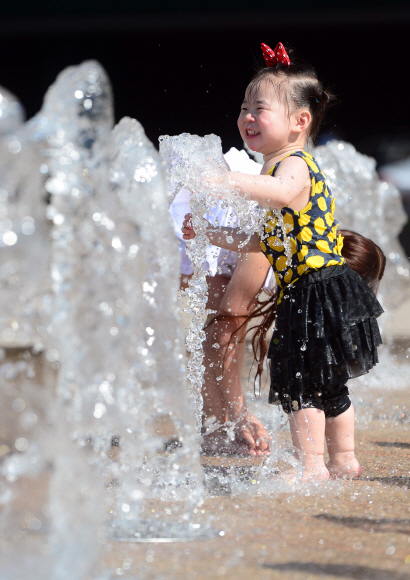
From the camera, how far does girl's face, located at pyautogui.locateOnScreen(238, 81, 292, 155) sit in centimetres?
192

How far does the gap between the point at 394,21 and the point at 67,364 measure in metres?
7.37

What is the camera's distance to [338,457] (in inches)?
68.4

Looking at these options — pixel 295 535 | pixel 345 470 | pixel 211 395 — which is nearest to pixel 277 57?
pixel 211 395

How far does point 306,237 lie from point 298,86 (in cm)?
47

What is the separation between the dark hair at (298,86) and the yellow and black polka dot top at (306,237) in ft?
0.65

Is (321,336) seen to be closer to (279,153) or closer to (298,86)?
(279,153)

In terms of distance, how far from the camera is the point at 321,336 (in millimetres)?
1714

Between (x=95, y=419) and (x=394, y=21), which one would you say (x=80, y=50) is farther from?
(x=95, y=419)

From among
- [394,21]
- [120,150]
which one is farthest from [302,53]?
[120,150]

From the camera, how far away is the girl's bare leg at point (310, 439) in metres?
1.65

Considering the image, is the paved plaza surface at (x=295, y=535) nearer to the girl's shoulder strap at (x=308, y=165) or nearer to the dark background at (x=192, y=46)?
the girl's shoulder strap at (x=308, y=165)

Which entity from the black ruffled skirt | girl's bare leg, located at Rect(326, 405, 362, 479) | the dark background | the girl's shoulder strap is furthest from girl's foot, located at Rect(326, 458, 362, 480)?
the dark background

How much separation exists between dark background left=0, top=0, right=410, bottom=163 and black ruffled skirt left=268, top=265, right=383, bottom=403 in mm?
5893

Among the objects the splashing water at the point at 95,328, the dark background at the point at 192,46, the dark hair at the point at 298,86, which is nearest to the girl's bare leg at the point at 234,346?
the dark hair at the point at 298,86
